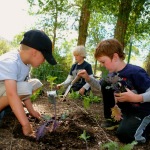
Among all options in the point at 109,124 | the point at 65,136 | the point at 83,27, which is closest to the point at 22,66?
the point at 65,136

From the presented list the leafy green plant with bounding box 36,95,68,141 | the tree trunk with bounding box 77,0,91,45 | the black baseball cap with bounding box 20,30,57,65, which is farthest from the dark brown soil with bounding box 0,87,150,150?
the tree trunk with bounding box 77,0,91,45

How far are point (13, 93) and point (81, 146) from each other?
769 millimetres

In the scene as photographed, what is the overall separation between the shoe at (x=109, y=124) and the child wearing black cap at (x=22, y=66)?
94 cm

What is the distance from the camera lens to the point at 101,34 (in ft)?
66.2

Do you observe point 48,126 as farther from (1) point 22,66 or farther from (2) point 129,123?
(2) point 129,123

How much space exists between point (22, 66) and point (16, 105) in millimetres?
468

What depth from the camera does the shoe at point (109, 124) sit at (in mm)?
3026

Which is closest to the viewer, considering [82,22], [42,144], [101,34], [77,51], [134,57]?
[42,144]

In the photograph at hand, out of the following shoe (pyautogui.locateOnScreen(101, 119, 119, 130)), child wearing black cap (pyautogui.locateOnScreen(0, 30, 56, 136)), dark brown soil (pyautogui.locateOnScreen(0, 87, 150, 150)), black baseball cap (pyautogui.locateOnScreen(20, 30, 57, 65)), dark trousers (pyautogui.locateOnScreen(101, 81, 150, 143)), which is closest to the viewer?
dark brown soil (pyautogui.locateOnScreen(0, 87, 150, 150))

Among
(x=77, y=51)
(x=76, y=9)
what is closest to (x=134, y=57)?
(x=76, y=9)

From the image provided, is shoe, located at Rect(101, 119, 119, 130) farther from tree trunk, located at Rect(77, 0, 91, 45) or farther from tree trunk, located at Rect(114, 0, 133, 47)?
tree trunk, located at Rect(77, 0, 91, 45)

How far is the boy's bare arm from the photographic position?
2369 millimetres

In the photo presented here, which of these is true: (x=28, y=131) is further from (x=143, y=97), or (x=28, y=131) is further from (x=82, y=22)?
(x=82, y=22)

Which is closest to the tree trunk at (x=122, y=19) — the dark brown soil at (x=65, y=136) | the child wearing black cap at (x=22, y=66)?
the dark brown soil at (x=65, y=136)
